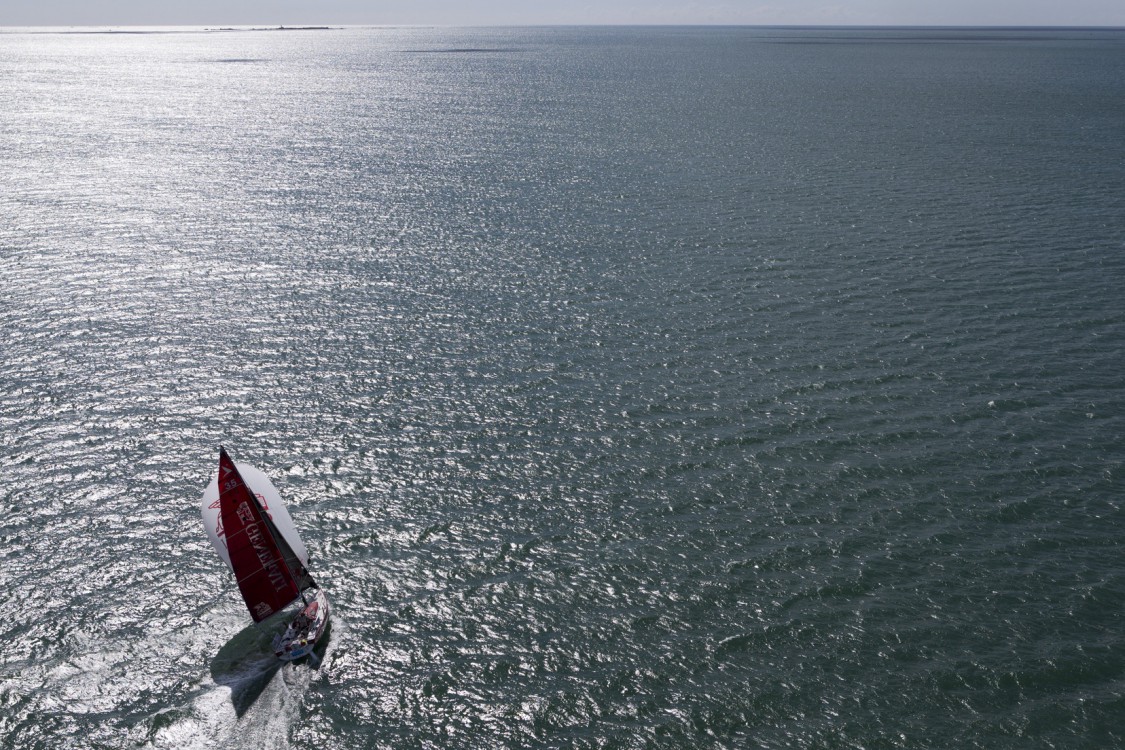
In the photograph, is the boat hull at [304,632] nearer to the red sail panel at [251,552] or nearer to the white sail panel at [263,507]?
the red sail panel at [251,552]

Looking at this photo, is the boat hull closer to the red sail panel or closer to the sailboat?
the sailboat

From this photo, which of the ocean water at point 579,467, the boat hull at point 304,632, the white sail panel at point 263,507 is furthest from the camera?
the white sail panel at point 263,507

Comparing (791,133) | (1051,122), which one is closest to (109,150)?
(791,133)

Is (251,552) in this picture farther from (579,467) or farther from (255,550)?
(579,467)

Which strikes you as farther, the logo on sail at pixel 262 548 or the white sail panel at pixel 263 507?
the white sail panel at pixel 263 507

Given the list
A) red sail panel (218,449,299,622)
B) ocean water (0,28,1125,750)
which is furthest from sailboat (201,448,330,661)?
ocean water (0,28,1125,750)

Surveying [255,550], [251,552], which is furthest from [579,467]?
[251,552]

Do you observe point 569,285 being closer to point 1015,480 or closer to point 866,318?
point 866,318

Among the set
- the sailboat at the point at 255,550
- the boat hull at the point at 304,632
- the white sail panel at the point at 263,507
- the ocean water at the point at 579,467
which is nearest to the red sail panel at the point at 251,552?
the sailboat at the point at 255,550
